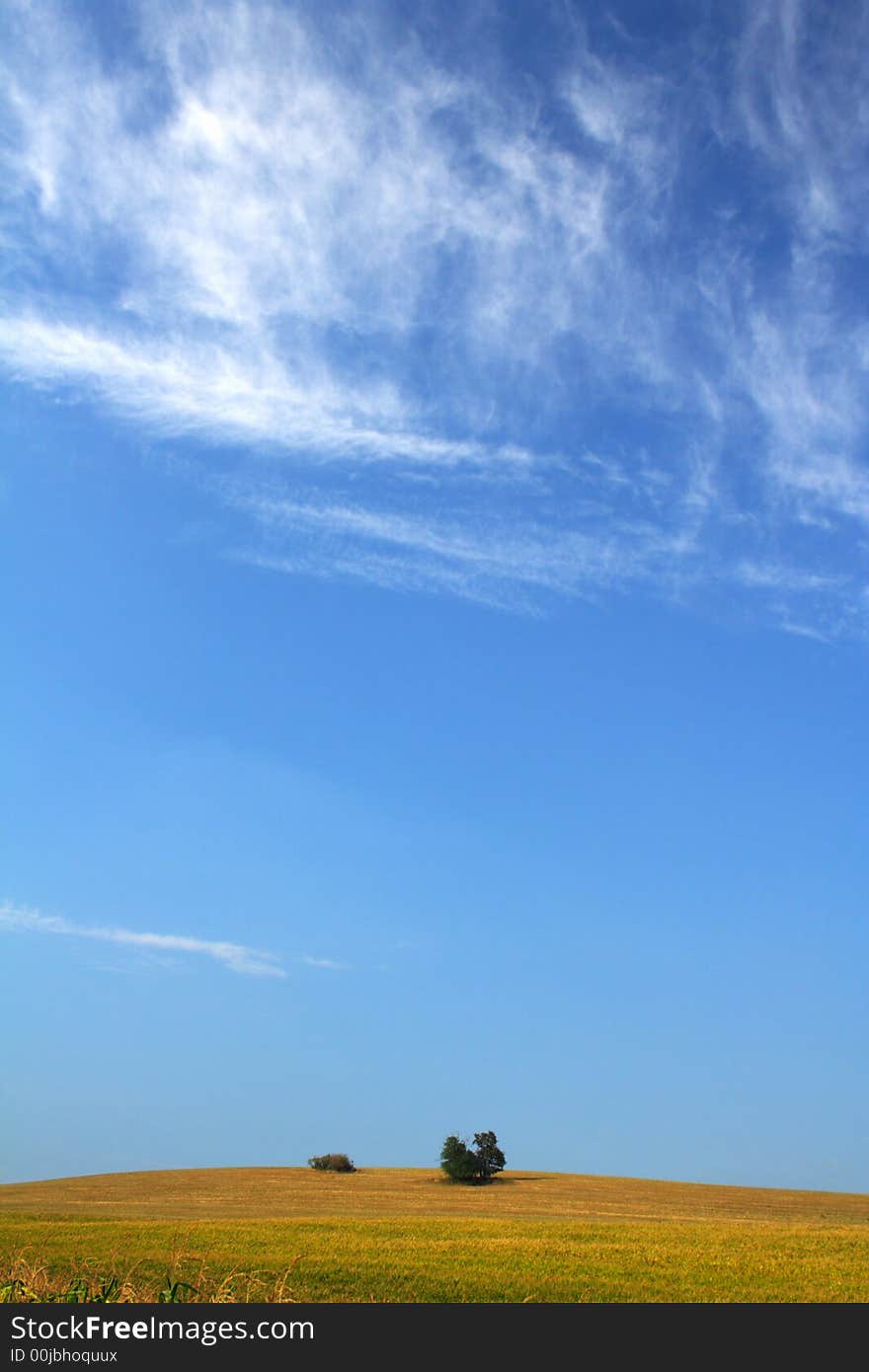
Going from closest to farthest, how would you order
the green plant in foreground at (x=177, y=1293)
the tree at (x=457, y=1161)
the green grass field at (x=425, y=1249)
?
the green plant in foreground at (x=177, y=1293), the green grass field at (x=425, y=1249), the tree at (x=457, y=1161)

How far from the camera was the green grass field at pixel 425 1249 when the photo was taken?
79.4ft

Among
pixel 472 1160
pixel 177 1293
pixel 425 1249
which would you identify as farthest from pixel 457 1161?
pixel 177 1293

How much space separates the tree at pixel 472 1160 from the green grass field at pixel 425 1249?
42.8 ft

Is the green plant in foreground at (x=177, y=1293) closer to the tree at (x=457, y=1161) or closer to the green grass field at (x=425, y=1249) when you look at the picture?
the green grass field at (x=425, y=1249)

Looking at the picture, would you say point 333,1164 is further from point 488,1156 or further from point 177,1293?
point 177,1293

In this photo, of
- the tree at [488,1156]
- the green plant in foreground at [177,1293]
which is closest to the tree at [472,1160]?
the tree at [488,1156]
